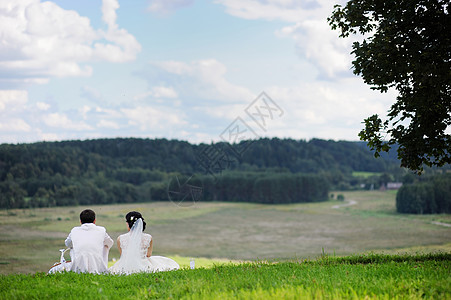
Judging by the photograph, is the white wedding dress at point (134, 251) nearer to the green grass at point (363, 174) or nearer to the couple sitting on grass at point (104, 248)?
the couple sitting on grass at point (104, 248)

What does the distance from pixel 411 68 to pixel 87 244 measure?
32.2ft

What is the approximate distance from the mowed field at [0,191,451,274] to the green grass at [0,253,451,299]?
50.4m

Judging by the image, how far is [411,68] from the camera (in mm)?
12453

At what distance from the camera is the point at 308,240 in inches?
3912

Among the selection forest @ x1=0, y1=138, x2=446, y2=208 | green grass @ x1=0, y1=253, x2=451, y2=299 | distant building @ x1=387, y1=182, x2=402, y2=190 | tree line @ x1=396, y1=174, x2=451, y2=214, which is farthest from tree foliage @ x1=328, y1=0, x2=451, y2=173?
distant building @ x1=387, y1=182, x2=402, y2=190

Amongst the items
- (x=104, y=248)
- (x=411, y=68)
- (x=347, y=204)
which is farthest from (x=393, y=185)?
(x=104, y=248)

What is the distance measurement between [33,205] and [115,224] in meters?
21.3

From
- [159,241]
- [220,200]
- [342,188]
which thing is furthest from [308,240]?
[342,188]

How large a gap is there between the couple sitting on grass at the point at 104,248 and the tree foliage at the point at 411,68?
7450 mm

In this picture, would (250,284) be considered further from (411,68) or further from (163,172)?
(163,172)

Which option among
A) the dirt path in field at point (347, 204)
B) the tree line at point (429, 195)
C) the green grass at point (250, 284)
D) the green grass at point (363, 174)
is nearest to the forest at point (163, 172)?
the green grass at point (363, 174)

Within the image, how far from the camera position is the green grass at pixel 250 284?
7508mm

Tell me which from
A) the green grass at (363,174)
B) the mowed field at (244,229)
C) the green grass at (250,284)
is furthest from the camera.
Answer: the green grass at (363,174)

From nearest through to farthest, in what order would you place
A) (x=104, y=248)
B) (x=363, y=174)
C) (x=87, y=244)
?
(x=87, y=244), (x=104, y=248), (x=363, y=174)
